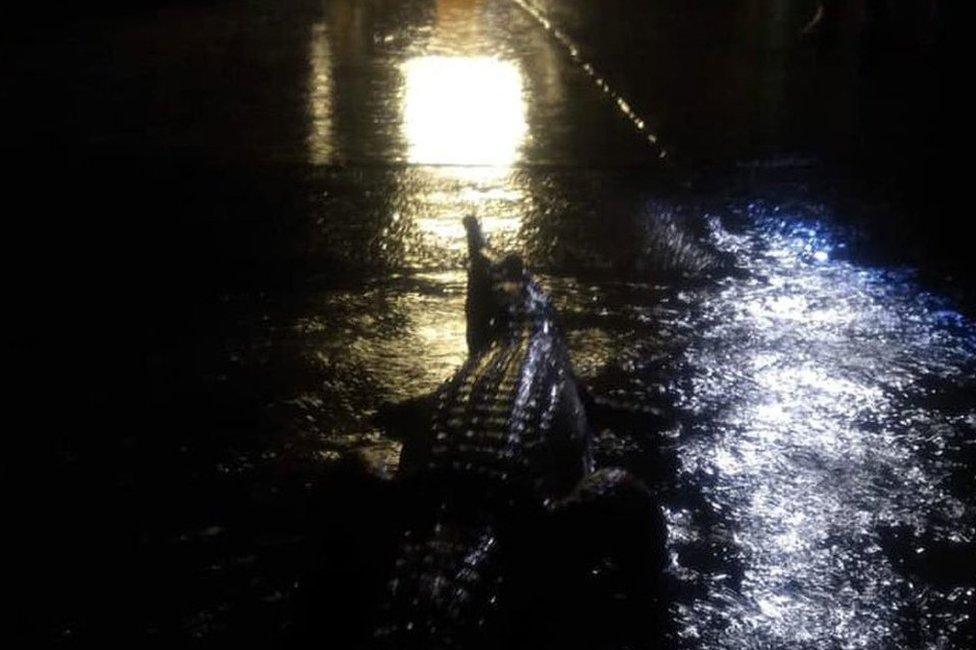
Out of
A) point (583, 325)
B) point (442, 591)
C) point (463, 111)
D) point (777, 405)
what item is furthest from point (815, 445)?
point (463, 111)

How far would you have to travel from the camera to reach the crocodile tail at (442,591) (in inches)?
106

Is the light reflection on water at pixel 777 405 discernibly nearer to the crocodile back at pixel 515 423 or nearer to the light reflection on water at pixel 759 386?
the light reflection on water at pixel 759 386

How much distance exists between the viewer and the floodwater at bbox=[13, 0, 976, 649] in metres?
3.39

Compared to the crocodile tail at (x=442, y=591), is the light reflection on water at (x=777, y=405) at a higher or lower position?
lower

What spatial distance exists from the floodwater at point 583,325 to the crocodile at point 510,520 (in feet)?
0.67

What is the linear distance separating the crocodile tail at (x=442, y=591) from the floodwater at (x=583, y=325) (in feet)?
1.46

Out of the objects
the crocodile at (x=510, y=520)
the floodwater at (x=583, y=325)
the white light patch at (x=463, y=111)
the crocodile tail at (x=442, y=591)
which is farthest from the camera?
the white light patch at (x=463, y=111)

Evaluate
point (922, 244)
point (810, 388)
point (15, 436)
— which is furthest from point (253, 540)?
point (922, 244)

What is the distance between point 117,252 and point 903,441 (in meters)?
3.39

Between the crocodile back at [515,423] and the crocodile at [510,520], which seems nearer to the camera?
the crocodile at [510,520]

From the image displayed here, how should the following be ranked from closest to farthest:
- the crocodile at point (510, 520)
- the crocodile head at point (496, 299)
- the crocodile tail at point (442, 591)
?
the crocodile tail at point (442, 591) < the crocodile at point (510, 520) < the crocodile head at point (496, 299)

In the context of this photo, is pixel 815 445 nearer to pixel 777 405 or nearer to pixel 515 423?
pixel 777 405

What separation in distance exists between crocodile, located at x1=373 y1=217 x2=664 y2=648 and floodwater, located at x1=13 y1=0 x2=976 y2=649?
20 cm

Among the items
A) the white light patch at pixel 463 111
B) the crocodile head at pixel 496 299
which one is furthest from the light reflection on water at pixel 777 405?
the white light patch at pixel 463 111
